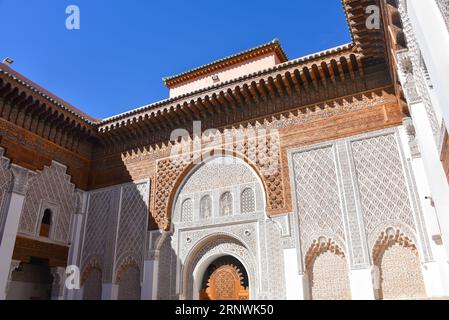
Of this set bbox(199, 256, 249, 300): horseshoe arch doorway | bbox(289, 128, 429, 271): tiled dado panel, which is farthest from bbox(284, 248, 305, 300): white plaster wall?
bbox(199, 256, 249, 300): horseshoe arch doorway

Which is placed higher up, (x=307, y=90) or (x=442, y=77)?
(x=307, y=90)

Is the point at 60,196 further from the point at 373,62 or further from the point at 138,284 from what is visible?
the point at 373,62

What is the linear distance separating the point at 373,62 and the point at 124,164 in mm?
4369

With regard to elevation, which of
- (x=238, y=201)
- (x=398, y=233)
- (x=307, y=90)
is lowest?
(x=398, y=233)

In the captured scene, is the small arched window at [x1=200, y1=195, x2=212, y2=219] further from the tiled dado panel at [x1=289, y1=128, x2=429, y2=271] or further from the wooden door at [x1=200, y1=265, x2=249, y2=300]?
the tiled dado panel at [x1=289, y1=128, x2=429, y2=271]

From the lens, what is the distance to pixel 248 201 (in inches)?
207

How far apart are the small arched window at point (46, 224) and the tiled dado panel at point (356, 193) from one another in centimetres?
404

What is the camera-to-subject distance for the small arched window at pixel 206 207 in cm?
550

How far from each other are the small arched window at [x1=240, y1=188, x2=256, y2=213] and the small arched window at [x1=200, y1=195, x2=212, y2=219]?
537mm

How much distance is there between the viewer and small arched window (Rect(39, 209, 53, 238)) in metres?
5.85

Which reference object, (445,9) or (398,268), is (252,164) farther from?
(445,9)

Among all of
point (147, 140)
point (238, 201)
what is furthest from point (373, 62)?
point (147, 140)

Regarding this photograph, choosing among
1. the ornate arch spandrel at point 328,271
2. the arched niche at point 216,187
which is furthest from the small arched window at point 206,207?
the ornate arch spandrel at point 328,271

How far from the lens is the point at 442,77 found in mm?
2057
